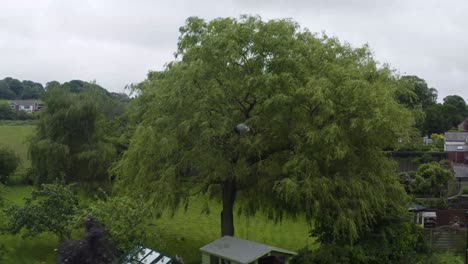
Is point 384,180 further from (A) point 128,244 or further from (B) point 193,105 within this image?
(A) point 128,244

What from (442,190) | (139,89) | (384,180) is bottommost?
(442,190)

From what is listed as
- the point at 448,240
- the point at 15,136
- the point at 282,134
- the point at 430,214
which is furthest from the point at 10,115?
the point at 448,240

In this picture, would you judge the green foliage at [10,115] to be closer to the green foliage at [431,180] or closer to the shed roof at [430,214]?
the green foliage at [431,180]

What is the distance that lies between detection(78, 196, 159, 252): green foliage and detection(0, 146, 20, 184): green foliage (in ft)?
79.6

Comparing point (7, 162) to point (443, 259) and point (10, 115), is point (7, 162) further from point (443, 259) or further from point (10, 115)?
point (10, 115)

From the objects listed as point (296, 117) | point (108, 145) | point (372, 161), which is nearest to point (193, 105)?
point (296, 117)

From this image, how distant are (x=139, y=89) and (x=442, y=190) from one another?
97.1ft

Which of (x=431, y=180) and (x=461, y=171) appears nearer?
(x=431, y=180)

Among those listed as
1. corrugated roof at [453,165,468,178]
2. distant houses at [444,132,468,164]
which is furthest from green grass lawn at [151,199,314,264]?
distant houses at [444,132,468,164]

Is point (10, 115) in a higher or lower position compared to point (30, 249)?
higher

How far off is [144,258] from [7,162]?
27.2 m

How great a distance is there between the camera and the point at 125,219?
18.6 m

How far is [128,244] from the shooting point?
1850 cm

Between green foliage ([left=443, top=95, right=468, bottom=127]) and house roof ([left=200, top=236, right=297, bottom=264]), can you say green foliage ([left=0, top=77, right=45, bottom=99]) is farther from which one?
house roof ([left=200, top=236, right=297, bottom=264])
